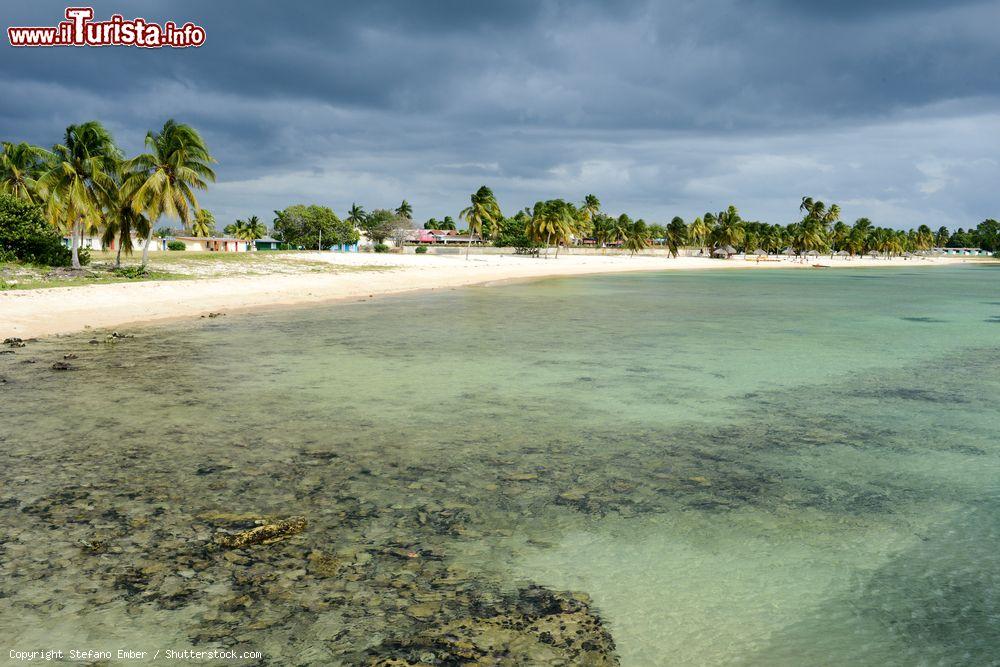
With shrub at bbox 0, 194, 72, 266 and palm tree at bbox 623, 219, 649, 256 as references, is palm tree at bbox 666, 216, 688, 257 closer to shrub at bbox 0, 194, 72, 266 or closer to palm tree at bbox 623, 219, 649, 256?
palm tree at bbox 623, 219, 649, 256

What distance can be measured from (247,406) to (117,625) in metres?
6.91

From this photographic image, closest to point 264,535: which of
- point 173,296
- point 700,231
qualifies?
point 173,296

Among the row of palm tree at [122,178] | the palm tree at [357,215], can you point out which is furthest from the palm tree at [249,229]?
the row of palm tree at [122,178]

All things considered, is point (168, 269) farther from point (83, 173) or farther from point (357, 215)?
point (357, 215)

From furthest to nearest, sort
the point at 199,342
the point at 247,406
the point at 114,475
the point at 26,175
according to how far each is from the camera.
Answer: the point at 26,175 → the point at 199,342 → the point at 247,406 → the point at 114,475

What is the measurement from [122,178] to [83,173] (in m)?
2.21

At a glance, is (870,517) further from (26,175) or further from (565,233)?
(565,233)

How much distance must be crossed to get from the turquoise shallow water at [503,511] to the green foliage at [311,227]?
323 feet

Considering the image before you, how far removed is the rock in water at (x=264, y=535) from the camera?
19.7ft

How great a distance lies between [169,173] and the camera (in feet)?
133


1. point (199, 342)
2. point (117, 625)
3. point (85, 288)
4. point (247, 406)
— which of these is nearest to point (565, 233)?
point (85, 288)

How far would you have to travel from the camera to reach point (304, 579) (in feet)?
17.7

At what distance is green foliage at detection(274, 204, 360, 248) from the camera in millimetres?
111000

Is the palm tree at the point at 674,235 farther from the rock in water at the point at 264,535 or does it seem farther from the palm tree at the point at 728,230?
the rock in water at the point at 264,535
